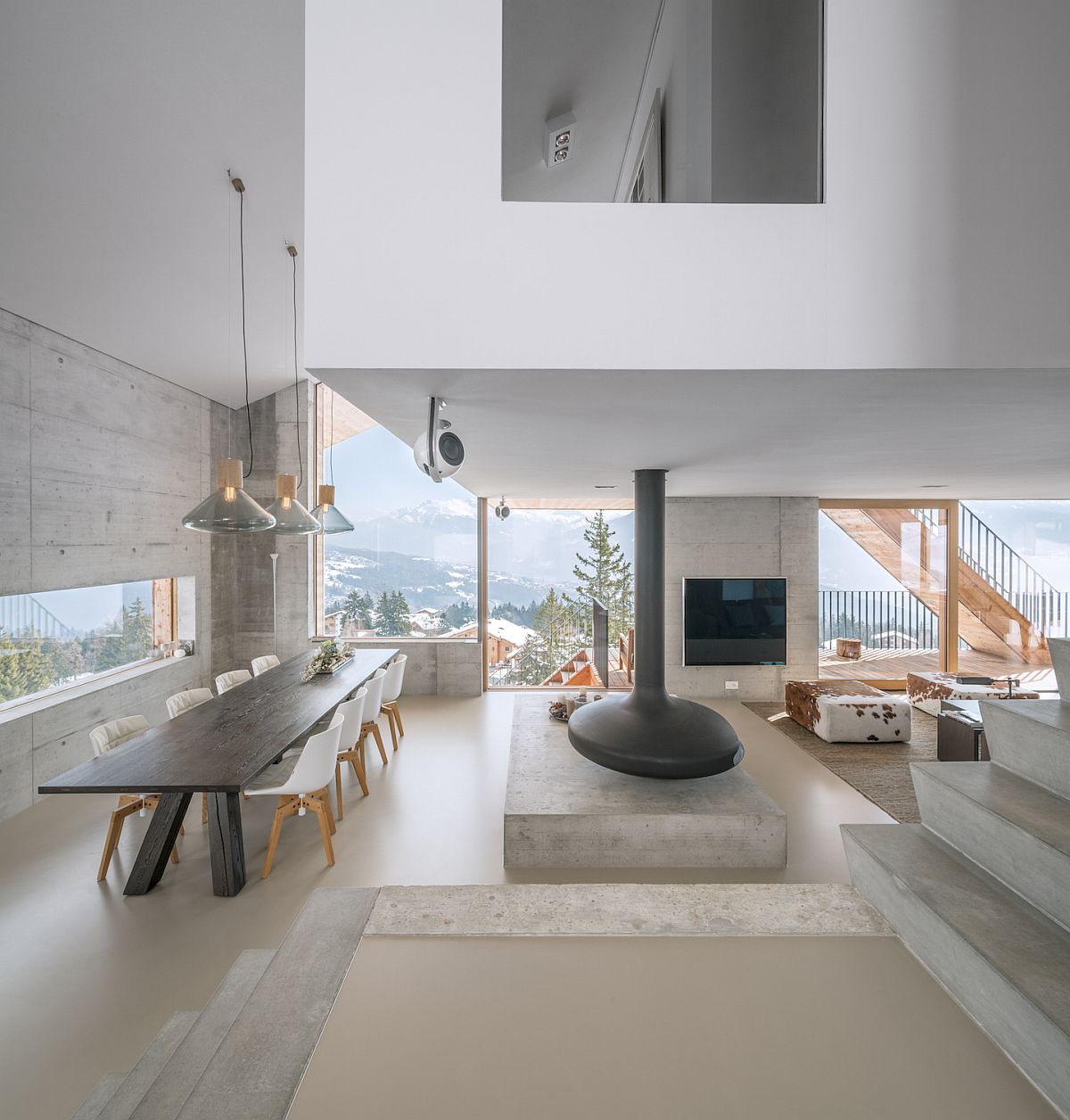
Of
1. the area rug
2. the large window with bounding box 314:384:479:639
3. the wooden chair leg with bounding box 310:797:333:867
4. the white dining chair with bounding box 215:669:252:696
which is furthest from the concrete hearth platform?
the large window with bounding box 314:384:479:639

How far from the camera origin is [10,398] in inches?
143

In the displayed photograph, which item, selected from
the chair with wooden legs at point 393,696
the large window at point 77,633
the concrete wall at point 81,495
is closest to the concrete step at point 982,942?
the chair with wooden legs at point 393,696

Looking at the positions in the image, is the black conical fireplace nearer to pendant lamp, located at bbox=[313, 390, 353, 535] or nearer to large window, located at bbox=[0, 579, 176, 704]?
pendant lamp, located at bbox=[313, 390, 353, 535]

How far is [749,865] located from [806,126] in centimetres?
325

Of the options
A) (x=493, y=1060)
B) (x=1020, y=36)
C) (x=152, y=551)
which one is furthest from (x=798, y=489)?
(x=152, y=551)

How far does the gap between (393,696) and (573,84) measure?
178 inches

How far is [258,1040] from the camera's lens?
1079 mm

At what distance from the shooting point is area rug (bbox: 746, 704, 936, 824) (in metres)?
3.83

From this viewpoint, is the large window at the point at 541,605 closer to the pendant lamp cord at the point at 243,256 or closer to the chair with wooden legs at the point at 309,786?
the pendant lamp cord at the point at 243,256

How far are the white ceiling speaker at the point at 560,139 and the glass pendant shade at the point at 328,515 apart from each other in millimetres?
3085

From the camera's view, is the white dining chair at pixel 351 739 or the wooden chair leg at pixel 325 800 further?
the white dining chair at pixel 351 739

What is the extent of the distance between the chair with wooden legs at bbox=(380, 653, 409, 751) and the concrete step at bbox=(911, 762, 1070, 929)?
3.99 meters

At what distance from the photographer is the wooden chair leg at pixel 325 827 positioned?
3066mm

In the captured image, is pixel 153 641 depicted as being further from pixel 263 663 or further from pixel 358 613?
pixel 358 613
